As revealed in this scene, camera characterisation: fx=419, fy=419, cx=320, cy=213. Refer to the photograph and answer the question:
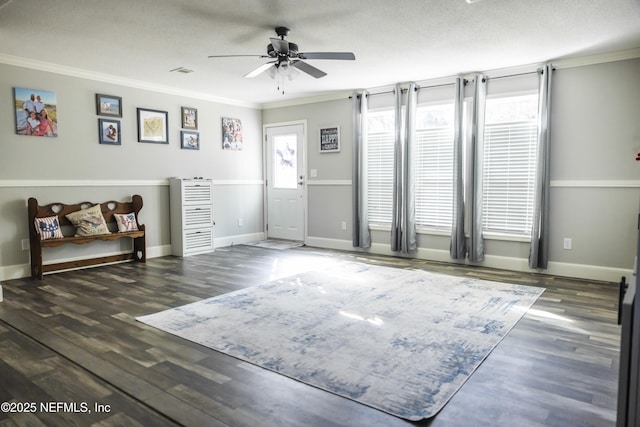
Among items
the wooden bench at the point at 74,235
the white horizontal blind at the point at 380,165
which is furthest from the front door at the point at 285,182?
the wooden bench at the point at 74,235

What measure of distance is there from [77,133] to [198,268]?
2245 mm

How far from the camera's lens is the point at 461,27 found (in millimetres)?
3734

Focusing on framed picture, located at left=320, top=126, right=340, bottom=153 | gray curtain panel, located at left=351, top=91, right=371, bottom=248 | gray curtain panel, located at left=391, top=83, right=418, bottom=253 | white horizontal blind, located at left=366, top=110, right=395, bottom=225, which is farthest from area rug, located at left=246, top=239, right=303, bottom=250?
gray curtain panel, located at left=391, top=83, right=418, bottom=253

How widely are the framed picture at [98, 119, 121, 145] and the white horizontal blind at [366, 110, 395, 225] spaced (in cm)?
351

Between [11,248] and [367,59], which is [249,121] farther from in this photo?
[11,248]

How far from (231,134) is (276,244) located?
2018 mm

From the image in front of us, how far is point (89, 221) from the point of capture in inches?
202

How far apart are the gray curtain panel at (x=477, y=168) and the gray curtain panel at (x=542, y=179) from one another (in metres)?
0.61

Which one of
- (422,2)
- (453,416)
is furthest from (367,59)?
(453,416)

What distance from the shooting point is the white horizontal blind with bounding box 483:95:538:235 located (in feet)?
16.5

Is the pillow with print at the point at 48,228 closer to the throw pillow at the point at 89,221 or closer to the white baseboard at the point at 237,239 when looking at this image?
the throw pillow at the point at 89,221

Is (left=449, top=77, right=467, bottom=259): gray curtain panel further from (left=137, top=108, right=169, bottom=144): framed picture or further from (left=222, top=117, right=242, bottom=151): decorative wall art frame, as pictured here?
(left=137, top=108, right=169, bottom=144): framed picture

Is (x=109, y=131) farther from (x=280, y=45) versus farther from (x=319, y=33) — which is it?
(x=319, y=33)

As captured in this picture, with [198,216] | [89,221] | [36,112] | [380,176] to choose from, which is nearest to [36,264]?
[89,221]
